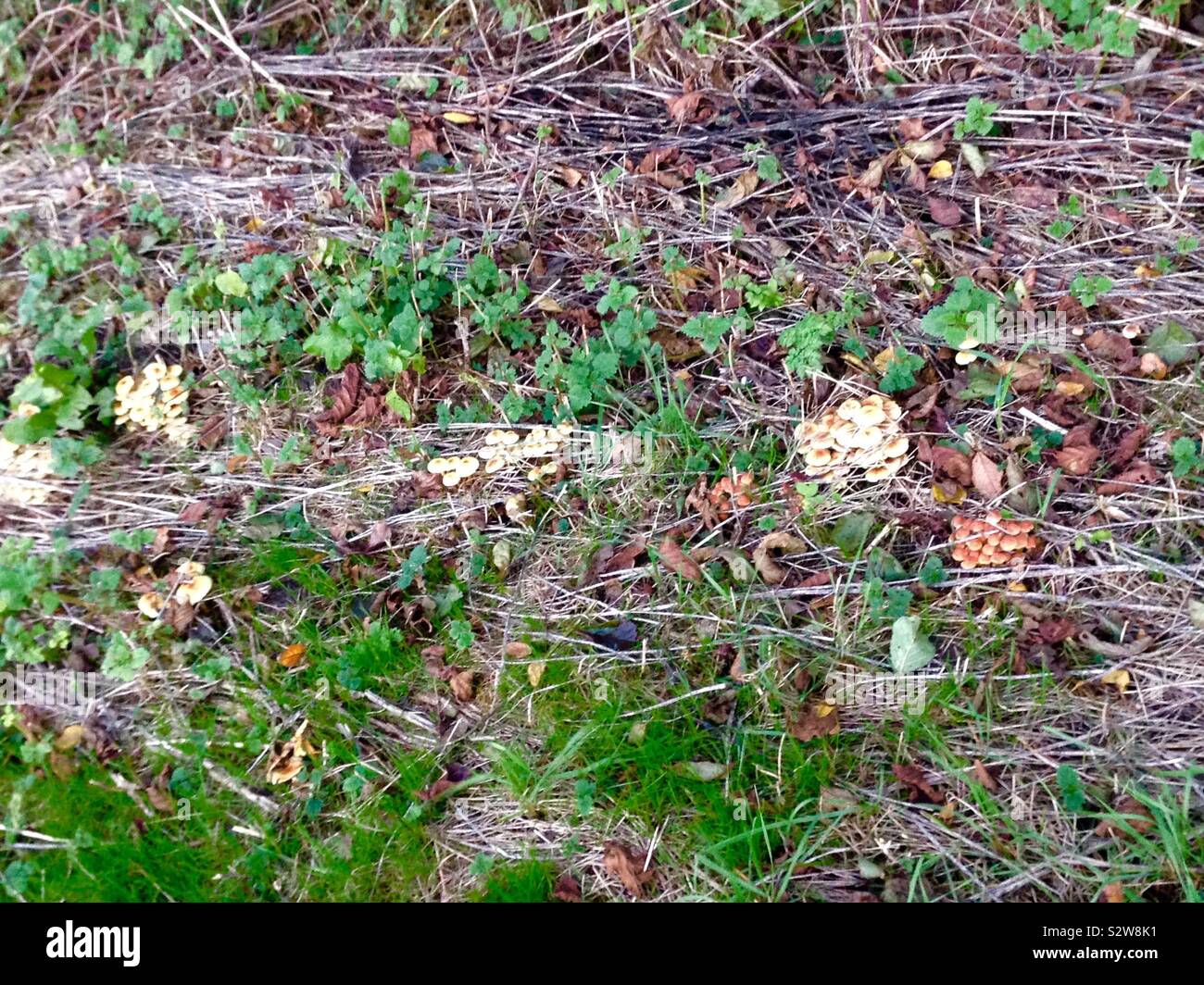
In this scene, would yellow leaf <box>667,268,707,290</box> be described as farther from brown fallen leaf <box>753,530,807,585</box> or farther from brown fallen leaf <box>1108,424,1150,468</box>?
brown fallen leaf <box>1108,424,1150,468</box>

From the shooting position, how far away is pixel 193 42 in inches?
168

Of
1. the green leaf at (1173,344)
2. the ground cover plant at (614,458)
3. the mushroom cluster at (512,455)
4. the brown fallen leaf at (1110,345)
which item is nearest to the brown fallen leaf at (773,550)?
the ground cover plant at (614,458)

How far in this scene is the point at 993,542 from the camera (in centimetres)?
261

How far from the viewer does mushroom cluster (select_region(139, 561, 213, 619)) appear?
296cm

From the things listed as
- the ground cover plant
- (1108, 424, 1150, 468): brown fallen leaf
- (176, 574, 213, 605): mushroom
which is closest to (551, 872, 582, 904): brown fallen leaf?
the ground cover plant

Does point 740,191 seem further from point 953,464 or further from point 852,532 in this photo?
point 852,532

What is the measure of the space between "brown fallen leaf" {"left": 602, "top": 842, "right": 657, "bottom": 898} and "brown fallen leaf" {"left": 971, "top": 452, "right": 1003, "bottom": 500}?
1.46 meters

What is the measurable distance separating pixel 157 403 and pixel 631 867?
249 centimetres

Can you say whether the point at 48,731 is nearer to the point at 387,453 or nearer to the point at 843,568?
the point at 387,453

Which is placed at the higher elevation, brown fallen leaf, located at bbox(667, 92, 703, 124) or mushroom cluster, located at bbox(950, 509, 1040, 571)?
brown fallen leaf, located at bbox(667, 92, 703, 124)

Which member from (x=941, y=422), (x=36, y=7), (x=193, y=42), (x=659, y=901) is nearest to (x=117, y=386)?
(x=193, y=42)

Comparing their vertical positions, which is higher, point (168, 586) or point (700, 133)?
point (700, 133)

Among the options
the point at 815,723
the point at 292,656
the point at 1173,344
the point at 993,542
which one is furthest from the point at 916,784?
the point at 292,656

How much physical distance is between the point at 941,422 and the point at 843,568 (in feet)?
1.99
